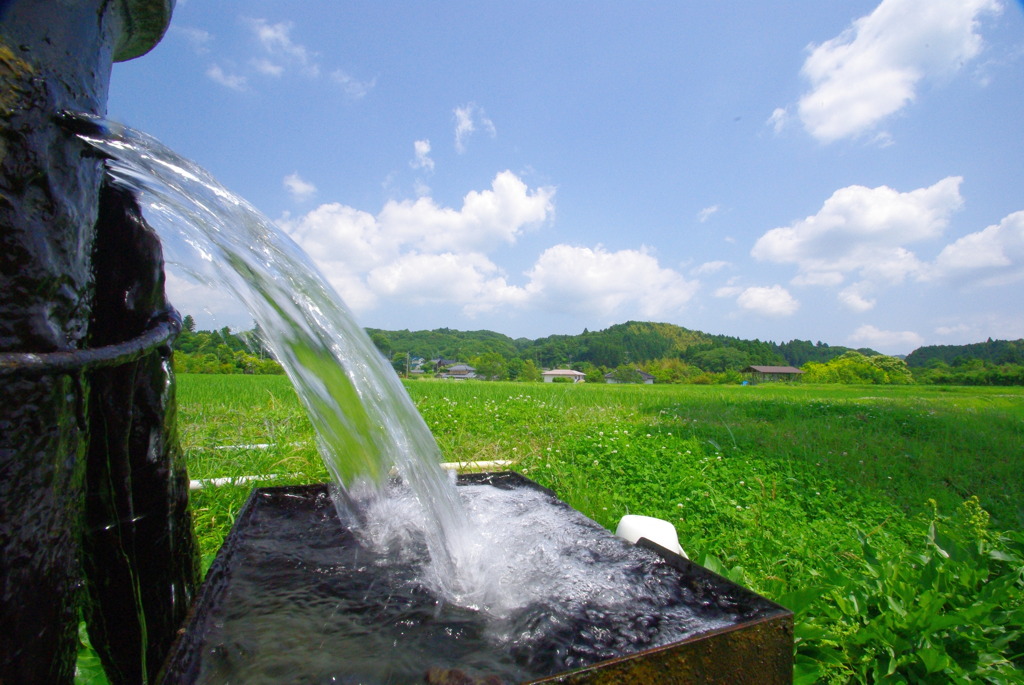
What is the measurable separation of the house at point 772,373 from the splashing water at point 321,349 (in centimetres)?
7235

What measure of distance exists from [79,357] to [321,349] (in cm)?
95

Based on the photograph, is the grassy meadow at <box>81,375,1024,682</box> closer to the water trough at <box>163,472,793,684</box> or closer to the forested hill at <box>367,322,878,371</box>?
the water trough at <box>163,472,793,684</box>

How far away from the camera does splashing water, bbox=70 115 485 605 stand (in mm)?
1417

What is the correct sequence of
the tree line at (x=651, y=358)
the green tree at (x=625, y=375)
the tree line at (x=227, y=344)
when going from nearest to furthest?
the tree line at (x=227, y=344) < the tree line at (x=651, y=358) < the green tree at (x=625, y=375)

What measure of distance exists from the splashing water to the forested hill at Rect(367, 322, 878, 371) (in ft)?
221

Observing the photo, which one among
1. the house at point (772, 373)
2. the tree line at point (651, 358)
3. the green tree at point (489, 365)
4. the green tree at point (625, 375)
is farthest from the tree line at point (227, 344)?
the green tree at point (625, 375)

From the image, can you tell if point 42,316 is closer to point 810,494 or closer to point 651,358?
point 810,494

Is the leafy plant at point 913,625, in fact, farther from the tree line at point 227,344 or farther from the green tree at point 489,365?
the green tree at point 489,365

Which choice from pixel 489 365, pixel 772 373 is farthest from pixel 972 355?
pixel 489 365

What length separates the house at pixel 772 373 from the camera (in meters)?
68.6

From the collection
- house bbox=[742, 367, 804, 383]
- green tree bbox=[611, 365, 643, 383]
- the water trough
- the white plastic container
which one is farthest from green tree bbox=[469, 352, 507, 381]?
the water trough

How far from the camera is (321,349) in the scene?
1.89 metres

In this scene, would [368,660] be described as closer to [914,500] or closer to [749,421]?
[914,500]

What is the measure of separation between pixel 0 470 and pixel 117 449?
564 mm
